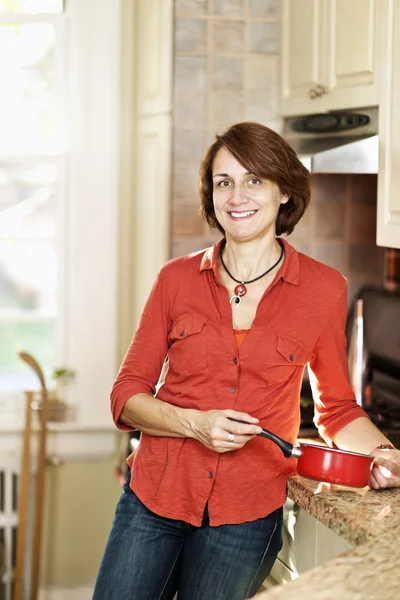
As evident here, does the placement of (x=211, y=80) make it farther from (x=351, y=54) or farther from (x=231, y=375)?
(x=231, y=375)

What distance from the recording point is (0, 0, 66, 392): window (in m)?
2.91

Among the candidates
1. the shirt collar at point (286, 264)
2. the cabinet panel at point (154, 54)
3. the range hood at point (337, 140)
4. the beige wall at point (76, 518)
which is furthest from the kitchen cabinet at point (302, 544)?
the cabinet panel at point (154, 54)

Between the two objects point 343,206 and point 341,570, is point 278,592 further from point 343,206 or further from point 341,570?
point 343,206

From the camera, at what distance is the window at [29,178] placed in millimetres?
2908

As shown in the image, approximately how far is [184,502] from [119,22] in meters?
1.82

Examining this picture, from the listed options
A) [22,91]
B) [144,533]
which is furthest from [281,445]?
[22,91]

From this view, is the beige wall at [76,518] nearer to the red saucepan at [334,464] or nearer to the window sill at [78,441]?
the window sill at [78,441]

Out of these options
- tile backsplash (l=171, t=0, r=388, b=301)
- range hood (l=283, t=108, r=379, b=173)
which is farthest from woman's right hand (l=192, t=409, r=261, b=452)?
tile backsplash (l=171, t=0, r=388, b=301)

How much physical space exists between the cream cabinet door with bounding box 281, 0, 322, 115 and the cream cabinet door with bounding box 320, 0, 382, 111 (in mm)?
49

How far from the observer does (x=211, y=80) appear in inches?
98.1

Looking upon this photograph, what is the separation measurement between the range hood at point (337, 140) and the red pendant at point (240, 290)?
577mm

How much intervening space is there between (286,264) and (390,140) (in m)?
0.49

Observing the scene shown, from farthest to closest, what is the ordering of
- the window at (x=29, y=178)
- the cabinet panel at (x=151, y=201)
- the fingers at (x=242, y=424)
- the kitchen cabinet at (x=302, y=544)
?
the window at (x=29, y=178)
the cabinet panel at (x=151, y=201)
the kitchen cabinet at (x=302, y=544)
the fingers at (x=242, y=424)

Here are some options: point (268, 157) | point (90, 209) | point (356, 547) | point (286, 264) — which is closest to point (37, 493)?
point (90, 209)
